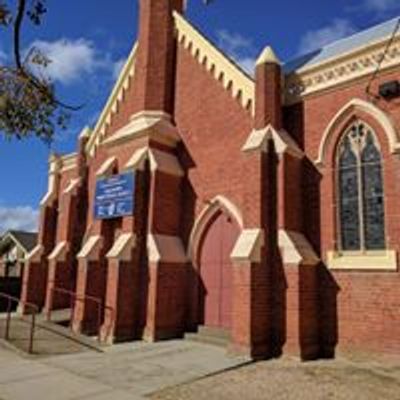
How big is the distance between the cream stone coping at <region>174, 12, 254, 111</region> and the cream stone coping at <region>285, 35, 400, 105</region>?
4.21 feet

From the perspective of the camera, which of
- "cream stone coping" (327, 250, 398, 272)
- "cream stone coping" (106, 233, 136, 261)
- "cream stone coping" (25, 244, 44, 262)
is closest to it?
"cream stone coping" (327, 250, 398, 272)

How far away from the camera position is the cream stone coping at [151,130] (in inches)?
605

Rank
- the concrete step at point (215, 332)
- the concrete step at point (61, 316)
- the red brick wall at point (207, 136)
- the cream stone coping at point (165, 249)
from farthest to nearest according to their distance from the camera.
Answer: the concrete step at point (61, 316), the red brick wall at point (207, 136), the cream stone coping at point (165, 249), the concrete step at point (215, 332)

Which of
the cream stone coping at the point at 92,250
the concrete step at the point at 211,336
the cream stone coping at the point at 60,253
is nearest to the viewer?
the concrete step at the point at 211,336

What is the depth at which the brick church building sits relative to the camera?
36.8ft

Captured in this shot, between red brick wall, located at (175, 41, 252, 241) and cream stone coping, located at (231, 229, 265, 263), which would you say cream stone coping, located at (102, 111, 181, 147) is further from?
cream stone coping, located at (231, 229, 265, 263)

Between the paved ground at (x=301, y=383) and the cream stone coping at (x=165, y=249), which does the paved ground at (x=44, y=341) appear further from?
the paved ground at (x=301, y=383)

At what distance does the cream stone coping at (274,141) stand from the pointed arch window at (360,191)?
115 cm

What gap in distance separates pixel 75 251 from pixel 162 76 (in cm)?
759

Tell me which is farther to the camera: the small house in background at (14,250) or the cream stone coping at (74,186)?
the small house in background at (14,250)

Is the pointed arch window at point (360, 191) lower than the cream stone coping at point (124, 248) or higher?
higher

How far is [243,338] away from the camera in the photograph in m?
11.1

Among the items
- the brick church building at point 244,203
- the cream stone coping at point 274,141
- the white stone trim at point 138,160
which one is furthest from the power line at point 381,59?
the white stone trim at point 138,160

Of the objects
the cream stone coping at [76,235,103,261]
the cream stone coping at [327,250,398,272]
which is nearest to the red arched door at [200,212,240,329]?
the cream stone coping at [327,250,398,272]
